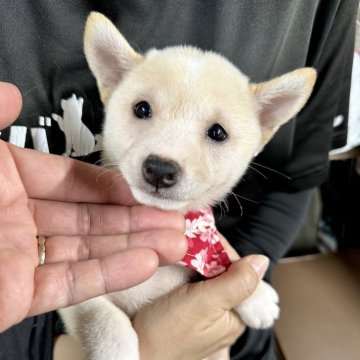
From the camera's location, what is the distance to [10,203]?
3.14 ft

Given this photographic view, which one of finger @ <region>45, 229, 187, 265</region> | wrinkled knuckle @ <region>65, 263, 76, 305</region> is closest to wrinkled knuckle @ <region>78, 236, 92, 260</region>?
finger @ <region>45, 229, 187, 265</region>

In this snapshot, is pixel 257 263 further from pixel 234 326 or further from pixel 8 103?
pixel 8 103

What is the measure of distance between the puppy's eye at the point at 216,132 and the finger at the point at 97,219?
0.69 feet

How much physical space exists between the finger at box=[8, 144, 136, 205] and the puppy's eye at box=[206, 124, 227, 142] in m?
0.25

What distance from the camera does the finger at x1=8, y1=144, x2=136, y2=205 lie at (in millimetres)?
1025

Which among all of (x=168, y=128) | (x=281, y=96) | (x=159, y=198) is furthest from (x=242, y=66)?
(x=159, y=198)

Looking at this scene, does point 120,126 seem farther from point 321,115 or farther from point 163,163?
point 321,115

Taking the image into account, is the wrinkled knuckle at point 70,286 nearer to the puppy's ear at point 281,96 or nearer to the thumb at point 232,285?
the thumb at point 232,285

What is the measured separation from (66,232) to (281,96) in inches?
26.1

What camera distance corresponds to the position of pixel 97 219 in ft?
3.41

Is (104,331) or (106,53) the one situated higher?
(106,53)

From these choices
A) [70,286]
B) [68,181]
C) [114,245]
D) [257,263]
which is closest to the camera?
[70,286]

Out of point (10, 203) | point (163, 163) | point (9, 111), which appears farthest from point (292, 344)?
point (9, 111)

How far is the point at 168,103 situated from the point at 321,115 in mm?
651
